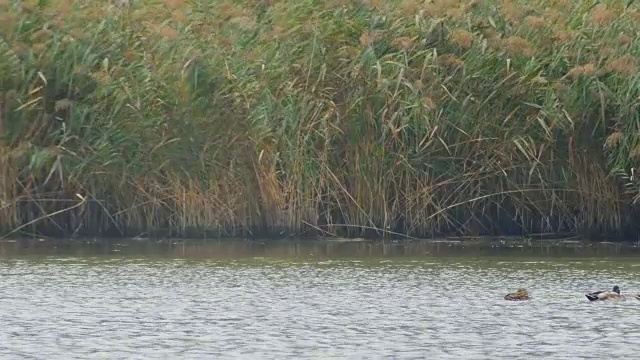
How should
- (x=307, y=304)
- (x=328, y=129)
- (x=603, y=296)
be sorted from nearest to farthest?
(x=603, y=296), (x=307, y=304), (x=328, y=129)

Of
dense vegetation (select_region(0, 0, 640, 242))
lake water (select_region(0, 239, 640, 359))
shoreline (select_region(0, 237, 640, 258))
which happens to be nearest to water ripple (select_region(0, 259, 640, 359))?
lake water (select_region(0, 239, 640, 359))

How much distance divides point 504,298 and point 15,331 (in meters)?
3.97

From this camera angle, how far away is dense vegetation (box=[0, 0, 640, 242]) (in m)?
17.0

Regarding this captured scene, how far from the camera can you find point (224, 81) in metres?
17.4

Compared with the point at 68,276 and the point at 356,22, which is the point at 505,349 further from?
the point at 356,22

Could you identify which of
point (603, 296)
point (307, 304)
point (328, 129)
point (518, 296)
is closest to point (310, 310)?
point (307, 304)

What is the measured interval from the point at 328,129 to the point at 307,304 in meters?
4.35

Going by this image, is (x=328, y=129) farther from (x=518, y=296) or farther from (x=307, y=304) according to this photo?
(x=518, y=296)

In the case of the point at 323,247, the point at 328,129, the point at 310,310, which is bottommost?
the point at 310,310

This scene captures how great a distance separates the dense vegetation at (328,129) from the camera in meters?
17.0

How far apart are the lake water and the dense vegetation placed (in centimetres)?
60

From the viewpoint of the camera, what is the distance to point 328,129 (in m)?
17.0

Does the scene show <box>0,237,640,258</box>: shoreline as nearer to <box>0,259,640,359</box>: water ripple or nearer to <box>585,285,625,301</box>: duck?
<box>0,259,640,359</box>: water ripple

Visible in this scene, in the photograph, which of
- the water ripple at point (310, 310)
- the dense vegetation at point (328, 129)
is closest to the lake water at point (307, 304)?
the water ripple at point (310, 310)
